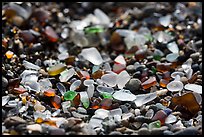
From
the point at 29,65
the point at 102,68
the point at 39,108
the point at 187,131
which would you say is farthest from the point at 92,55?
the point at 187,131

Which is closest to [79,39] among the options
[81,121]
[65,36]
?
[65,36]

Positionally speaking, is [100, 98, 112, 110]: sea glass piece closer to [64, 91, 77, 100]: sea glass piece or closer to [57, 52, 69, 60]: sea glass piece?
[64, 91, 77, 100]: sea glass piece

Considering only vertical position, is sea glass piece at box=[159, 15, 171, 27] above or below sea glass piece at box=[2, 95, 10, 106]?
above

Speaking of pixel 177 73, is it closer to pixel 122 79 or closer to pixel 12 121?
pixel 122 79

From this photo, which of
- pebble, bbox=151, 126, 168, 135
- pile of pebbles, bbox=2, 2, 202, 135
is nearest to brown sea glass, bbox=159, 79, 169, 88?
pile of pebbles, bbox=2, 2, 202, 135

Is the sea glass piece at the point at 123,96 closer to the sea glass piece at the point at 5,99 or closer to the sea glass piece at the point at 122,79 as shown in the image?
the sea glass piece at the point at 122,79

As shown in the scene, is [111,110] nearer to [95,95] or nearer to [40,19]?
[95,95]
